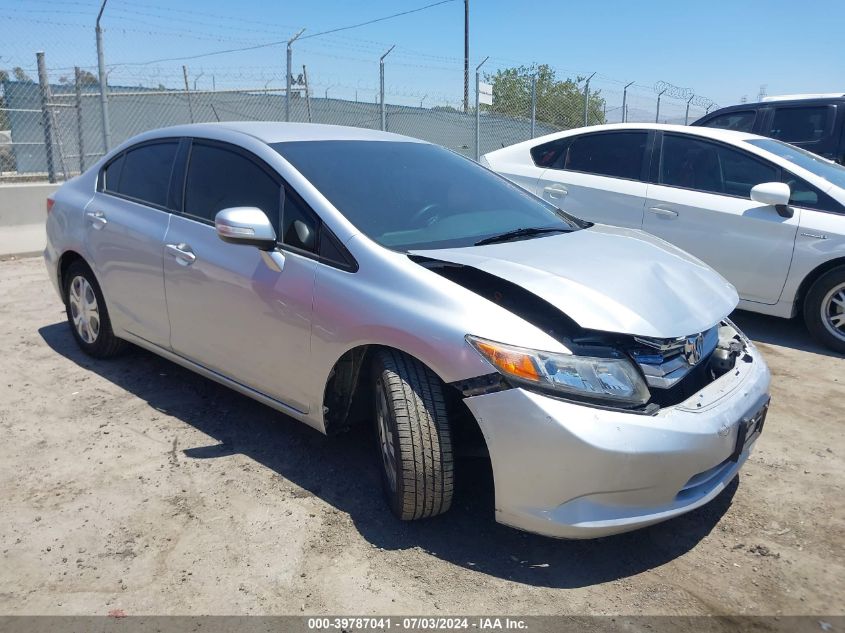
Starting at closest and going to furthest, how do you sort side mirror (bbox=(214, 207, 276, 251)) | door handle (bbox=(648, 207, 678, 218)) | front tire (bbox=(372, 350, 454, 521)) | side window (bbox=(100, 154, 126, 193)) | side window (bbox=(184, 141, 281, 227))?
front tire (bbox=(372, 350, 454, 521)) → side mirror (bbox=(214, 207, 276, 251)) → side window (bbox=(184, 141, 281, 227)) → side window (bbox=(100, 154, 126, 193)) → door handle (bbox=(648, 207, 678, 218))

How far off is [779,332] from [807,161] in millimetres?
1442

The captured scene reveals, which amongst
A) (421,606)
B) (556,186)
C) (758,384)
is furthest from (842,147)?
(421,606)

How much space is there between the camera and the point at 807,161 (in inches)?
236

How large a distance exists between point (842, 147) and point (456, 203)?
656 centimetres

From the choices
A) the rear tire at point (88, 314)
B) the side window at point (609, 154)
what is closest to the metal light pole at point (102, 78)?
the rear tire at point (88, 314)

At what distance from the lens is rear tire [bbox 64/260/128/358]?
15.5 feet

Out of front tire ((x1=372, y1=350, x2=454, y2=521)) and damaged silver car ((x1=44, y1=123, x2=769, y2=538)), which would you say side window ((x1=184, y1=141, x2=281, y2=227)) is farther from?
front tire ((x1=372, y1=350, x2=454, y2=521))

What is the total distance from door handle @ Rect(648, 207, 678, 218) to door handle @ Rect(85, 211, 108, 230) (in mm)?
4206

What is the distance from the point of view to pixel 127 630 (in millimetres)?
2416

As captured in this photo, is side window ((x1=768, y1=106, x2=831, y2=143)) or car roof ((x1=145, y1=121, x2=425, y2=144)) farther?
side window ((x1=768, y1=106, x2=831, y2=143))

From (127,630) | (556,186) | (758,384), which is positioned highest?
(556,186)

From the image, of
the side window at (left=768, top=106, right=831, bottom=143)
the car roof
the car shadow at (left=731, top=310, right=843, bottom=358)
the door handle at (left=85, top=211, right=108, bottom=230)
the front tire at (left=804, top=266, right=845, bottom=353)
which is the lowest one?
the car shadow at (left=731, top=310, right=843, bottom=358)

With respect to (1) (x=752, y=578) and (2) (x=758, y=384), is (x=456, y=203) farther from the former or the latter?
(1) (x=752, y=578)

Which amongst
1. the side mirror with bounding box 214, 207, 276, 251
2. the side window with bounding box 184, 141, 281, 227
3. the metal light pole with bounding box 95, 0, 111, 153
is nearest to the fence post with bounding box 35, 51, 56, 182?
the metal light pole with bounding box 95, 0, 111, 153
